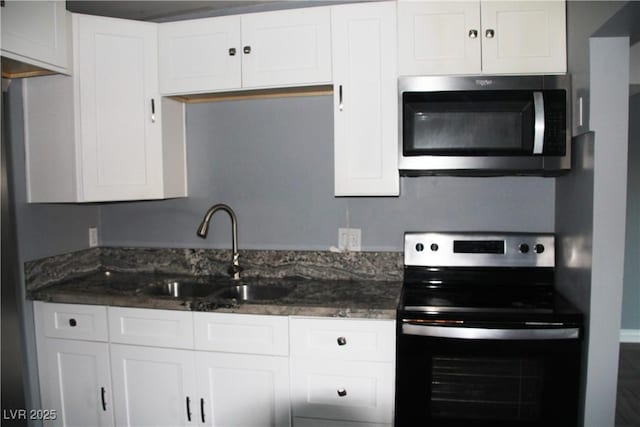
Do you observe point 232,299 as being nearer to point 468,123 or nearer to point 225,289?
point 225,289

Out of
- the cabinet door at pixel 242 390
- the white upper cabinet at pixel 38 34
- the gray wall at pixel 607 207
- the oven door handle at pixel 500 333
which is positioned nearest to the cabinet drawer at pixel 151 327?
the cabinet door at pixel 242 390

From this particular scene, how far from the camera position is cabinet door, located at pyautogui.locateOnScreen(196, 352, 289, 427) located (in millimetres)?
1808

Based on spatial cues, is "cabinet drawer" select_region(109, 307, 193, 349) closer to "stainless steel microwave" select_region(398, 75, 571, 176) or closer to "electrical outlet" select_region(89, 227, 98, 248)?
"electrical outlet" select_region(89, 227, 98, 248)

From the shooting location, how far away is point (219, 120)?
7.80ft

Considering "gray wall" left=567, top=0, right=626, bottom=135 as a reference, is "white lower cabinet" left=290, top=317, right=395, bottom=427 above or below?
below

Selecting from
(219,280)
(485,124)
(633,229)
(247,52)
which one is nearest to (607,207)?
(485,124)

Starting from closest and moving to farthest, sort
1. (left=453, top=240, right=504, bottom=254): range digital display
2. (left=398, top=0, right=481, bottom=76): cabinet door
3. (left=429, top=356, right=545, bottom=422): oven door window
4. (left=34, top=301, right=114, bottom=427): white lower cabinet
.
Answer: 1. (left=429, top=356, right=545, bottom=422): oven door window
2. (left=398, top=0, right=481, bottom=76): cabinet door
3. (left=34, top=301, right=114, bottom=427): white lower cabinet
4. (left=453, top=240, right=504, bottom=254): range digital display

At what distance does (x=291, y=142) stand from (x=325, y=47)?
54 cm

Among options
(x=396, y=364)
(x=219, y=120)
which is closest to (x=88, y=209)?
(x=219, y=120)

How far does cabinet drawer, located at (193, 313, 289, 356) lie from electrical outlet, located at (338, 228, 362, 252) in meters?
0.63

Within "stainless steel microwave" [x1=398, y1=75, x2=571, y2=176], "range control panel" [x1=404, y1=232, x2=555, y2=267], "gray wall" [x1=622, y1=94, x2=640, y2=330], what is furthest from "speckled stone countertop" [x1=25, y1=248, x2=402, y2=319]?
"gray wall" [x1=622, y1=94, x2=640, y2=330]

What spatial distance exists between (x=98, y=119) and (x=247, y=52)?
30.6 inches

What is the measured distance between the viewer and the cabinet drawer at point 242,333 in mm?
1801

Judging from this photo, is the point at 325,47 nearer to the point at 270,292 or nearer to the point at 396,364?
the point at 270,292
